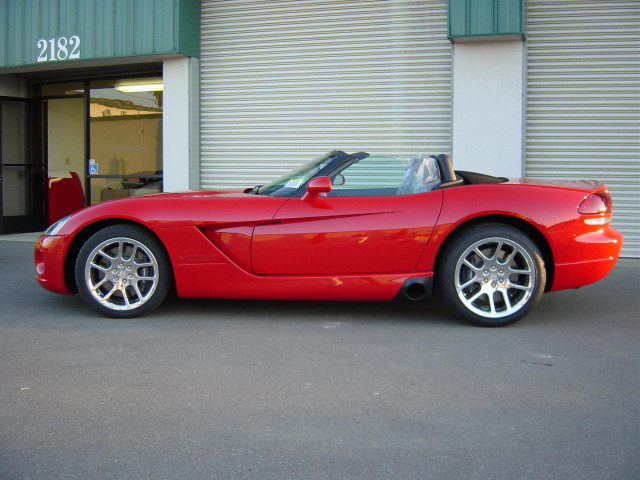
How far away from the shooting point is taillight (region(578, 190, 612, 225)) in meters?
4.93

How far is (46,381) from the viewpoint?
Answer: 3.72 metres

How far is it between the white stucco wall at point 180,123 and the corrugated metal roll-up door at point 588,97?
15.6 ft

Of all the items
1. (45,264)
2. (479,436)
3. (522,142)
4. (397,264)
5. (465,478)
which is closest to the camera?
(465,478)

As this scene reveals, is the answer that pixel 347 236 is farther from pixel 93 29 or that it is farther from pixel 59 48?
pixel 59 48

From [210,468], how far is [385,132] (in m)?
7.37

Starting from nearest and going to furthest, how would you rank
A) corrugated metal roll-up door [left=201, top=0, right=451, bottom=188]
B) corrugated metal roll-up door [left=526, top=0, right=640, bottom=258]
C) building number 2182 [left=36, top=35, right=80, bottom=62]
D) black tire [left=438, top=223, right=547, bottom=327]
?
black tire [left=438, top=223, right=547, bottom=327], corrugated metal roll-up door [left=526, top=0, right=640, bottom=258], corrugated metal roll-up door [left=201, top=0, right=451, bottom=188], building number 2182 [left=36, top=35, right=80, bottom=62]

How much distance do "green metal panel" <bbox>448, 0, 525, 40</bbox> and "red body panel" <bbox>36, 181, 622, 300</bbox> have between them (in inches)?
154

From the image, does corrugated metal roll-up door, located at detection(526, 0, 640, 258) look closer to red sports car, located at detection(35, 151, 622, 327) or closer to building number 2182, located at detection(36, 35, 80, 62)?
red sports car, located at detection(35, 151, 622, 327)

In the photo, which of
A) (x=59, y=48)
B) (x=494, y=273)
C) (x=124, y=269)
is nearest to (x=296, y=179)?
(x=124, y=269)

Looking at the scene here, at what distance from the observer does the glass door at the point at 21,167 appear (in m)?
12.3

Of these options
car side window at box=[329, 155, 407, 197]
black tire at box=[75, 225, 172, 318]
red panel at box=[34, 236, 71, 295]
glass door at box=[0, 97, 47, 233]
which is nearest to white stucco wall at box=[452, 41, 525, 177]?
car side window at box=[329, 155, 407, 197]

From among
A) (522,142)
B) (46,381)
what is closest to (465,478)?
(46,381)

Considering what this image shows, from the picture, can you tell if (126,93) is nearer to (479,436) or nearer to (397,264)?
(397,264)

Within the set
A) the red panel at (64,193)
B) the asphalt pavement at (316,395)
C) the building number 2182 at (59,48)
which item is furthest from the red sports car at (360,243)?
the red panel at (64,193)
